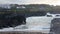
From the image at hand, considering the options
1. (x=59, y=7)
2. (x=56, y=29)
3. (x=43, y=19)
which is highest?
(x=59, y=7)

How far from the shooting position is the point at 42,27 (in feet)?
3.09

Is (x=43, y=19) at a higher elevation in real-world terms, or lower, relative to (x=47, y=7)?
lower

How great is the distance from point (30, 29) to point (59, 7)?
1.13ft

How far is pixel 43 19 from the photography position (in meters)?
0.94

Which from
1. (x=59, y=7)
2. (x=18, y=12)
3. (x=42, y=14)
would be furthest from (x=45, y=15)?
(x=18, y=12)

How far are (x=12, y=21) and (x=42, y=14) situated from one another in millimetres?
295

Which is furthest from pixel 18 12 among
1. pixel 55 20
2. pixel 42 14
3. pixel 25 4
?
pixel 55 20

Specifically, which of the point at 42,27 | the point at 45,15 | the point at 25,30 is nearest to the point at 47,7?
the point at 45,15

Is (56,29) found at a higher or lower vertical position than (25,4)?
lower

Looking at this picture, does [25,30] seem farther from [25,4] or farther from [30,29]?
[25,4]

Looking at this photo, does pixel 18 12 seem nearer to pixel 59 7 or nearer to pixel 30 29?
pixel 30 29

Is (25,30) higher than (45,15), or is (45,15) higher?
(45,15)

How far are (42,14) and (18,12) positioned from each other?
0.23m

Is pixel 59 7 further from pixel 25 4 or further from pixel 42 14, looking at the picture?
pixel 25 4
